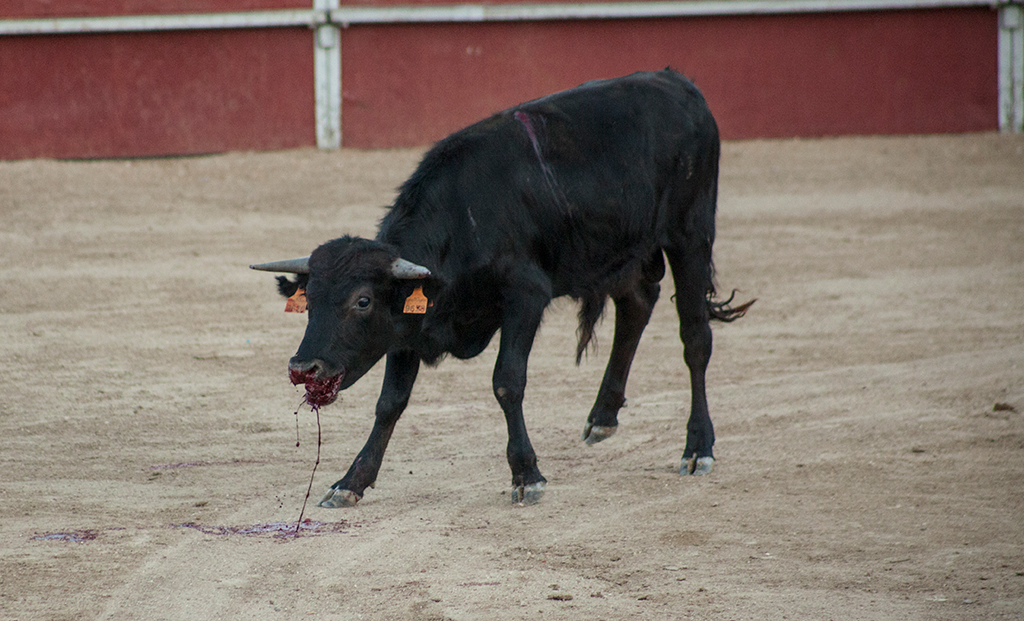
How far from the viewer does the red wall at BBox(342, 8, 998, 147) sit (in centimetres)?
1298

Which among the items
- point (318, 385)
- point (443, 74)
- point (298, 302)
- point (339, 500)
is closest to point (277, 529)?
point (339, 500)

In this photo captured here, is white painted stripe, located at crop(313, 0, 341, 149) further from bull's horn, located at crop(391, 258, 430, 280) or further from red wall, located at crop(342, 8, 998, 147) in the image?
bull's horn, located at crop(391, 258, 430, 280)

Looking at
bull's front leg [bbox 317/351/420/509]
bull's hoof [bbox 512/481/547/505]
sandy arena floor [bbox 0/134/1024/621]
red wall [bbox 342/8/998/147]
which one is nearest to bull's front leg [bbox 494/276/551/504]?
bull's hoof [bbox 512/481/547/505]

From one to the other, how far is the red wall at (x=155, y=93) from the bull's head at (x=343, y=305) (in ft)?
26.7

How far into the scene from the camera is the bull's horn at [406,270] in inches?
189

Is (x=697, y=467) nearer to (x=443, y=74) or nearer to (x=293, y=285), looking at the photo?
(x=293, y=285)

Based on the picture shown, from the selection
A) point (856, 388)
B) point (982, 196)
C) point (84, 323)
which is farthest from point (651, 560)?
point (982, 196)

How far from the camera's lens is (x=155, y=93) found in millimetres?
12422

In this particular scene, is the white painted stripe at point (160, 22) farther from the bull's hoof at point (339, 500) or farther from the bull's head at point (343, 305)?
the bull's hoof at point (339, 500)

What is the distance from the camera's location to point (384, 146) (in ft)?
42.9

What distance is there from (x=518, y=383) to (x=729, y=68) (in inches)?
358

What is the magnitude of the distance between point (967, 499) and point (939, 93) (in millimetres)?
9593

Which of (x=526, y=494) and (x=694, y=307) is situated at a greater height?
(x=694, y=307)

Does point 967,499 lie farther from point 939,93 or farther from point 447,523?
point 939,93
